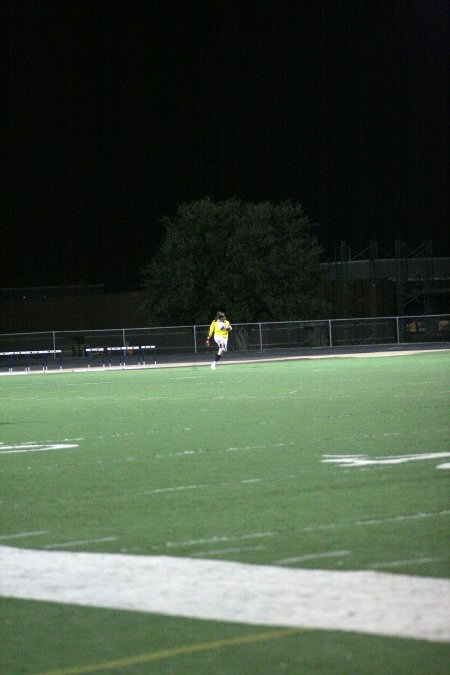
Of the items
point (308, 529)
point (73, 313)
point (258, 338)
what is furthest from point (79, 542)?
point (73, 313)

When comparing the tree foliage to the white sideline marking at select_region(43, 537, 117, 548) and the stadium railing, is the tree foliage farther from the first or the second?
the white sideline marking at select_region(43, 537, 117, 548)

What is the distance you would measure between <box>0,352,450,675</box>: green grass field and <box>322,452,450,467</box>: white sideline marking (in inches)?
0.9

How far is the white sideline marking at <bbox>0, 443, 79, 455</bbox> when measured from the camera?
15.6m

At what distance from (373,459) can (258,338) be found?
42894 millimetres

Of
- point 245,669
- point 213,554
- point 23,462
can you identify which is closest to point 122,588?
point 213,554

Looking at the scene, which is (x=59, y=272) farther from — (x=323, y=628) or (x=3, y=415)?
(x=323, y=628)

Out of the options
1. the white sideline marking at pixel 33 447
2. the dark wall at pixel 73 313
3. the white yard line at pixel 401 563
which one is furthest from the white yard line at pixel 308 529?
the dark wall at pixel 73 313

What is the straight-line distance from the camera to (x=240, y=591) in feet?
22.3

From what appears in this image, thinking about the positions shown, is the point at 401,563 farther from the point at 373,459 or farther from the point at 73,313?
the point at 73,313

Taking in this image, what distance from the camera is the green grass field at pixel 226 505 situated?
5.74 m

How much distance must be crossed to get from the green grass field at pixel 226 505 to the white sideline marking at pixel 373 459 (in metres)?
0.02

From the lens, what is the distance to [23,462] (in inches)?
558

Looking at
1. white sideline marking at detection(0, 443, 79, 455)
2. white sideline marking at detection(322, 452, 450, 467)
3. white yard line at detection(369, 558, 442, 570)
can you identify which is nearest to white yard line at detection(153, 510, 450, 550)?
white yard line at detection(369, 558, 442, 570)

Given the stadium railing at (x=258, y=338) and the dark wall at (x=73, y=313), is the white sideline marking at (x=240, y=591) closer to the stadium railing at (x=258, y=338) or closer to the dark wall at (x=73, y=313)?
the stadium railing at (x=258, y=338)
